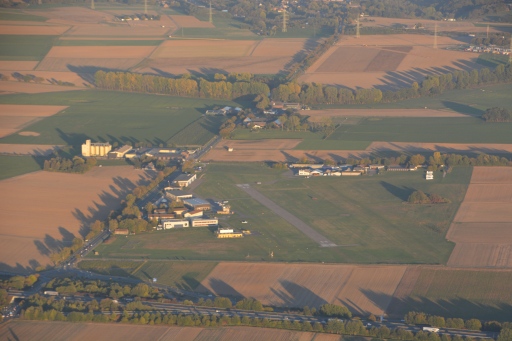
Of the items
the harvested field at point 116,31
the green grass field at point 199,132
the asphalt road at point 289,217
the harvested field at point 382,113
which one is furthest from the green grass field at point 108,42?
the asphalt road at point 289,217

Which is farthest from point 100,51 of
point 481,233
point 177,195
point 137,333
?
point 137,333

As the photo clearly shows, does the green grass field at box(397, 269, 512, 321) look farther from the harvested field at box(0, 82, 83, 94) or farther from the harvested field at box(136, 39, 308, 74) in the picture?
the harvested field at box(136, 39, 308, 74)

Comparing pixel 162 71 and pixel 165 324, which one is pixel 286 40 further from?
pixel 165 324

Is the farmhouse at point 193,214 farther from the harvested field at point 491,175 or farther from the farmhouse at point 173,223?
the harvested field at point 491,175

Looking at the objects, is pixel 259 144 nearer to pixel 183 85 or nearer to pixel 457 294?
pixel 183 85

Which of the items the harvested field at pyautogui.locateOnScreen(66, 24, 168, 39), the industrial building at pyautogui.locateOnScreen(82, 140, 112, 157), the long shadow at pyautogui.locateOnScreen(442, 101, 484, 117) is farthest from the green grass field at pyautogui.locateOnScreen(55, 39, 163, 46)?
the industrial building at pyautogui.locateOnScreen(82, 140, 112, 157)

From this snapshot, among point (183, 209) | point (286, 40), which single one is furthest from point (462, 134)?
point (286, 40)
